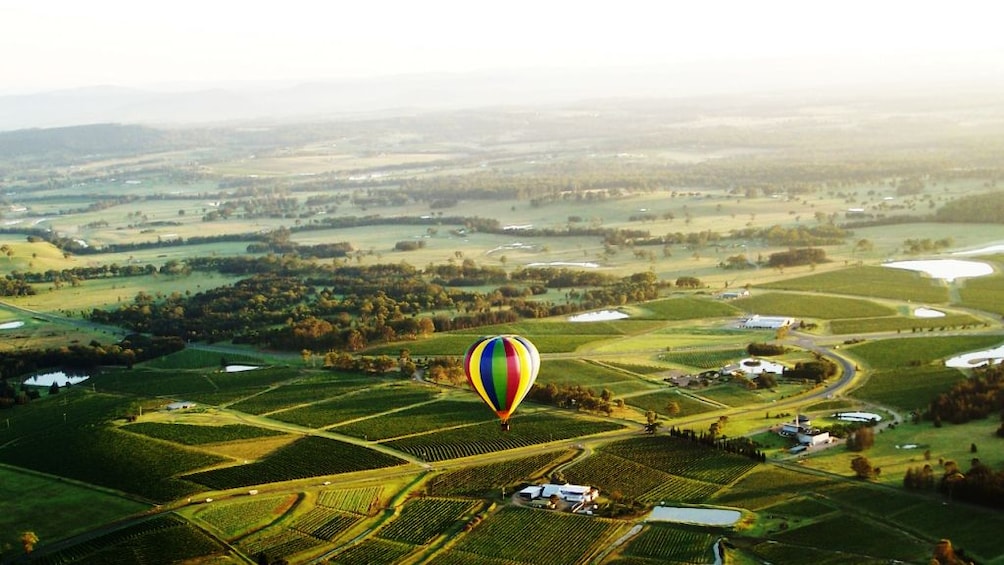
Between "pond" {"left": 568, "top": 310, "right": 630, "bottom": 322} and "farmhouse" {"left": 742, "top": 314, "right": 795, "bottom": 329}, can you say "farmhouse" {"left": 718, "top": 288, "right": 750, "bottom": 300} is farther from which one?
"pond" {"left": 568, "top": 310, "right": 630, "bottom": 322}

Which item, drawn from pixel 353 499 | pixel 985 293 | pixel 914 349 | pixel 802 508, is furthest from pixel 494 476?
pixel 985 293

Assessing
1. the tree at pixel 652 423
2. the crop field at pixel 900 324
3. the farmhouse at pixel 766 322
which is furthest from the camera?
the farmhouse at pixel 766 322

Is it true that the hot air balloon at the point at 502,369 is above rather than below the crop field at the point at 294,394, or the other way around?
above

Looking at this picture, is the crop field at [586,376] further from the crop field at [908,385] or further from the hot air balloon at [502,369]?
the crop field at [908,385]

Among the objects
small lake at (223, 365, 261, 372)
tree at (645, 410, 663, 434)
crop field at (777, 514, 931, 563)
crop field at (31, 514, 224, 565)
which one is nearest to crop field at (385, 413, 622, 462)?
tree at (645, 410, 663, 434)

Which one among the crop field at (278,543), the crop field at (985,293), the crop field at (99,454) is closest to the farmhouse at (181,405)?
the crop field at (99,454)

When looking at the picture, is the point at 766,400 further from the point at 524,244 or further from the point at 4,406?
the point at 524,244

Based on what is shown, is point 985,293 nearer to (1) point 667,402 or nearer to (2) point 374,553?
(1) point 667,402
